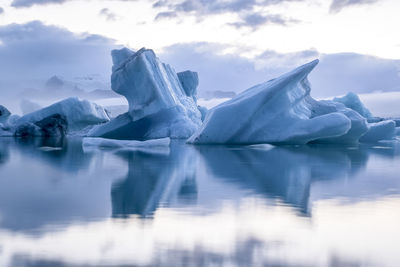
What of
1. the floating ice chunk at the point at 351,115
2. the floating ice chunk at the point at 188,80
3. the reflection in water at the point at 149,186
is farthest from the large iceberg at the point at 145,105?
the reflection in water at the point at 149,186

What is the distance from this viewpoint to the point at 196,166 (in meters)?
7.92

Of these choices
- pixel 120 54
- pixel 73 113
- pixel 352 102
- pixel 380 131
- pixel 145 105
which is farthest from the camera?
pixel 352 102

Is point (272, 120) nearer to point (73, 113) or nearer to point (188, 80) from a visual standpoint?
point (73, 113)

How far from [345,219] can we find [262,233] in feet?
2.58

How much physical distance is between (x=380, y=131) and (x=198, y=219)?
50.3ft

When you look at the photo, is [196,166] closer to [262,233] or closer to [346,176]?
[346,176]

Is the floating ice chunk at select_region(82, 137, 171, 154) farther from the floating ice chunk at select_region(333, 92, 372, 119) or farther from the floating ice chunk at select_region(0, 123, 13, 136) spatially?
the floating ice chunk at select_region(333, 92, 372, 119)

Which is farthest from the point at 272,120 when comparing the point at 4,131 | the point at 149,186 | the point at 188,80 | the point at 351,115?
the point at 188,80

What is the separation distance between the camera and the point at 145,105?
18.8 m

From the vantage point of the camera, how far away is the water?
2623 mm

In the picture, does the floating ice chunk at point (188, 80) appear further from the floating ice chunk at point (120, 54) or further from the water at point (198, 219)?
the water at point (198, 219)

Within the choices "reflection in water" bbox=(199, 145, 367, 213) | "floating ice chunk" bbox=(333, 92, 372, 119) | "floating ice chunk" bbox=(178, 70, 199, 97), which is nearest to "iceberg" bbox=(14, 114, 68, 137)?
"floating ice chunk" bbox=(178, 70, 199, 97)

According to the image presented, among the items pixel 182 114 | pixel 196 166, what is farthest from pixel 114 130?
pixel 196 166

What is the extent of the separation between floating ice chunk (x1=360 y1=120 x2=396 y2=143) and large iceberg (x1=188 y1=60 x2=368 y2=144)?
476cm
